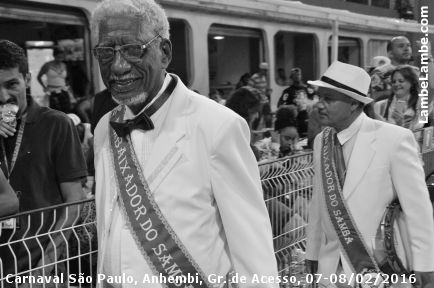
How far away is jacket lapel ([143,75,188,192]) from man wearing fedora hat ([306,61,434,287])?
1.50 m

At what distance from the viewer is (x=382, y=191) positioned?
3293mm

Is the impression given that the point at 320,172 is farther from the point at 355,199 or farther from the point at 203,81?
the point at 203,81

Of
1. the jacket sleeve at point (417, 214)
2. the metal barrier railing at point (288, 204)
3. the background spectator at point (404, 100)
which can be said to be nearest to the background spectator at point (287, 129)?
the background spectator at point (404, 100)

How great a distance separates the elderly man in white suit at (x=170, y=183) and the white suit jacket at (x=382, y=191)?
4.54 feet

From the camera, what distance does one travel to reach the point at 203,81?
6676 mm

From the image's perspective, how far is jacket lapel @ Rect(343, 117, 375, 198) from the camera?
3.32 m

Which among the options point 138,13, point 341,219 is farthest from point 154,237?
point 341,219

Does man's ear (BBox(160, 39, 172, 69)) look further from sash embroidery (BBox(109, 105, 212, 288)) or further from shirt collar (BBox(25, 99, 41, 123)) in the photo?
shirt collar (BBox(25, 99, 41, 123))

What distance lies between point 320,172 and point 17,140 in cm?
154

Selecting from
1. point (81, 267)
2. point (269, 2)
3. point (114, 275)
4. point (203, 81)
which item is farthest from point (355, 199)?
point (269, 2)

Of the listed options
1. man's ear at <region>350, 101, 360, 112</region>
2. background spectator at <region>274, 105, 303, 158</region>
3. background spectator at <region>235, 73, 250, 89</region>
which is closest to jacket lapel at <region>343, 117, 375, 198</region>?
man's ear at <region>350, 101, 360, 112</region>

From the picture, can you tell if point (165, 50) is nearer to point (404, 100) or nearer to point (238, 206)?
point (238, 206)

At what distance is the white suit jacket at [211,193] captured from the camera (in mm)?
1986

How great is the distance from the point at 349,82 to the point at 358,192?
613 mm
